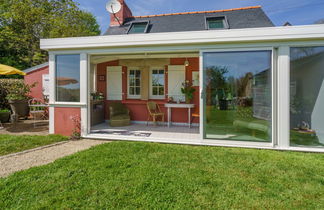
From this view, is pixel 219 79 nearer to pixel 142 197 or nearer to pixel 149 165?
pixel 149 165

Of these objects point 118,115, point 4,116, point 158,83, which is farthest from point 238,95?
point 4,116

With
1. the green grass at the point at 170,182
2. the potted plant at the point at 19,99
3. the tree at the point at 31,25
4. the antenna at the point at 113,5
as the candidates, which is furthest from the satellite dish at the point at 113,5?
the tree at the point at 31,25

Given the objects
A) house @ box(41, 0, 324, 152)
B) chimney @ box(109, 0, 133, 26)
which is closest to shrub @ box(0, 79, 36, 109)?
house @ box(41, 0, 324, 152)

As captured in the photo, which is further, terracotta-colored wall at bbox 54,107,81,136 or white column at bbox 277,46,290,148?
terracotta-colored wall at bbox 54,107,81,136

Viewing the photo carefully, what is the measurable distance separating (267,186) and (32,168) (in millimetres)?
3878

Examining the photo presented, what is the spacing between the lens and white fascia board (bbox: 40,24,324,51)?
12.1ft

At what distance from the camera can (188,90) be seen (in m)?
6.64

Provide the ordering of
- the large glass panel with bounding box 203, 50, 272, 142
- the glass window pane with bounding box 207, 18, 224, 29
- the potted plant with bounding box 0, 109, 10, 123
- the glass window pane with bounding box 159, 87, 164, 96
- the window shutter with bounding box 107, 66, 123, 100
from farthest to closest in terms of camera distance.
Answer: the glass window pane with bounding box 207, 18, 224, 29 < the window shutter with bounding box 107, 66, 123, 100 < the glass window pane with bounding box 159, 87, 164, 96 < the potted plant with bounding box 0, 109, 10, 123 < the large glass panel with bounding box 203, 50, 272, 142

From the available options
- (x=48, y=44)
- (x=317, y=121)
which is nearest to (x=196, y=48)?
(x=317, y=121)

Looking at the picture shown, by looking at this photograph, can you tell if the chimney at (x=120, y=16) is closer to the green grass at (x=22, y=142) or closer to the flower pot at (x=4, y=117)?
the flower pot at (x=4, y=117)

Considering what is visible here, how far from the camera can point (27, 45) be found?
1462 centimetres

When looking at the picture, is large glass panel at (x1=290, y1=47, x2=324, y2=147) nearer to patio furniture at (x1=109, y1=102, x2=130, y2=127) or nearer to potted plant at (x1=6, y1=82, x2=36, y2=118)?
patio furniture at (x1=109, y1=102, x2=130, y2=127)

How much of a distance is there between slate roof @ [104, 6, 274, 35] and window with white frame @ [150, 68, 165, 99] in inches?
93.0

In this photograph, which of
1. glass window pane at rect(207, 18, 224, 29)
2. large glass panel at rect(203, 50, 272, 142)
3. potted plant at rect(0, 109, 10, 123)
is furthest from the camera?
glass window pane at rect(207, 18, 224, 29)
